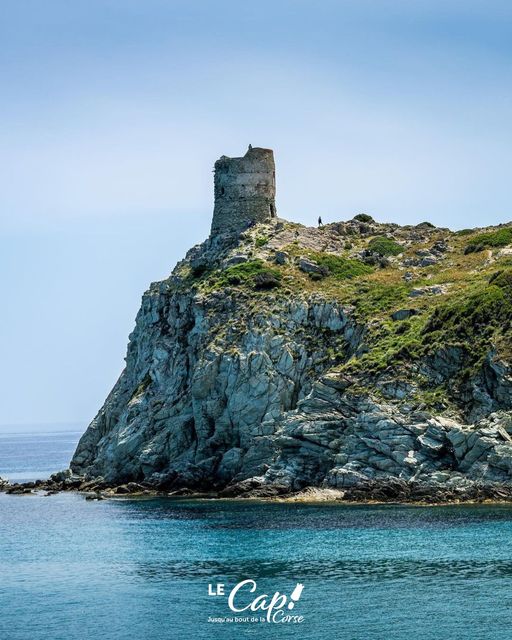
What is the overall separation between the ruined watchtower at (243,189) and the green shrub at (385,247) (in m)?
12.8

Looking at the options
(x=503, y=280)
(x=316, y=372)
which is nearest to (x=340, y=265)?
(x=316, y=372)

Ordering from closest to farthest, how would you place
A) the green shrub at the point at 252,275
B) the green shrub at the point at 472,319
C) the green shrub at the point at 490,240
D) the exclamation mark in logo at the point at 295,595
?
the exclamation mark in logo at the point at 295,595 → the green shrub at the point at 472,319 → the green shrub at the point at 252,275 → the green shrub at the point at 490,240

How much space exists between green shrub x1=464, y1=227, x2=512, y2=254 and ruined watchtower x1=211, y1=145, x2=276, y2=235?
23645mm

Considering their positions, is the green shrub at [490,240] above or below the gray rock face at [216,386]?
above

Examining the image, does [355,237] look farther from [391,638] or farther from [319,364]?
[391,638]

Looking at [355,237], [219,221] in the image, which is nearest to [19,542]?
[219,221]

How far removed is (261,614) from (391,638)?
7.54m

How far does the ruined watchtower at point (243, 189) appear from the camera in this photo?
127 meters

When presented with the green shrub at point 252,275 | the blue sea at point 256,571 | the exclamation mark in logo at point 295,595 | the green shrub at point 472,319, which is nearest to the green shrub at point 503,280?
the green shrub at point 472,319

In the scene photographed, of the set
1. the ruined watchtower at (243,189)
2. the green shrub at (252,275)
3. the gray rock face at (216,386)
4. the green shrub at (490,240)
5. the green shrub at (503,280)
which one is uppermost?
the ruined watchtower at (243,189)

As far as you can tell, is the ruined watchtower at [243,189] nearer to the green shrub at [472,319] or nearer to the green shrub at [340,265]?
the green shrub at [340,265]

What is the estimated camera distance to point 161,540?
244ft

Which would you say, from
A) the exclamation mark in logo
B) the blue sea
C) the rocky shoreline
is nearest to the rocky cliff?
the rocky shoreline

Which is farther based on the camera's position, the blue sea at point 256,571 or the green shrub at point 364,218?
the green shrub at point 364,218
